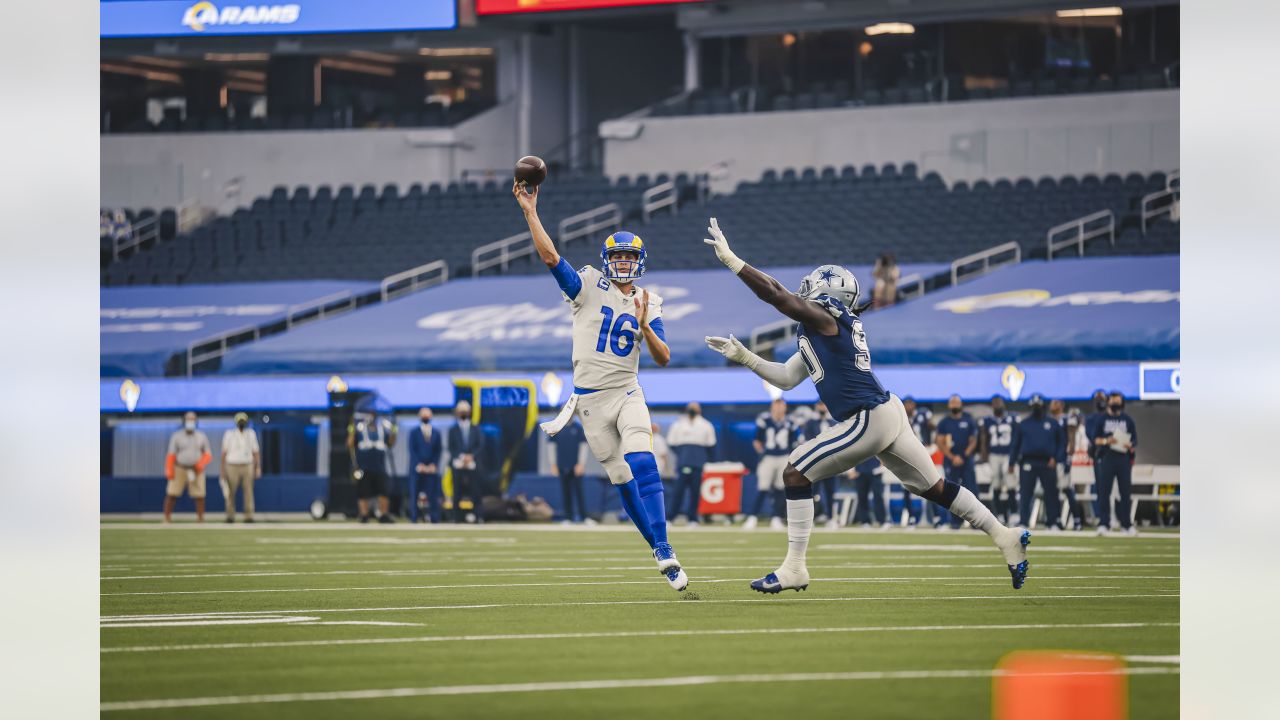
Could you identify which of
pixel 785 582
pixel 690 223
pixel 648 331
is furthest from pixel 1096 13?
pixel 785 582

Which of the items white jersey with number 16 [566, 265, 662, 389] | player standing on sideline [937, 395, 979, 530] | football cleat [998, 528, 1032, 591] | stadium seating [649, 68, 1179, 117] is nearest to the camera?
football cleat [998, 528, 1032, 591]

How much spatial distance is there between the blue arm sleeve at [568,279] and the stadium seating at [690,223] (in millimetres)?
20172

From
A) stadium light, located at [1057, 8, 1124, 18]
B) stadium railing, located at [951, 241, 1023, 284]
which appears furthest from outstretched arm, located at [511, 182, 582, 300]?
stadium light, located at [1057, 8, 1124, 18]

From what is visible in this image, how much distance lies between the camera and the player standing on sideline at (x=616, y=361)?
414 inches

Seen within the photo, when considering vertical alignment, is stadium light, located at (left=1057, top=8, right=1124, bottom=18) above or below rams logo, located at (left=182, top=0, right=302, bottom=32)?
below

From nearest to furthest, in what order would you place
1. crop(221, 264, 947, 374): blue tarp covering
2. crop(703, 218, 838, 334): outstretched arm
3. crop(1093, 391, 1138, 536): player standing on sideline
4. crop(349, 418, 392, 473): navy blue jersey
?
crop(703, 218, 838, 334): outstretched arm < crop(1093, 391, 1138, 536): player standing on sideline < crop(349, 418, 392, 473): navy blue jersey < crop(221, 264, 947, 374): blue tarp covering

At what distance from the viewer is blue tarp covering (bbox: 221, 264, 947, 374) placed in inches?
1125

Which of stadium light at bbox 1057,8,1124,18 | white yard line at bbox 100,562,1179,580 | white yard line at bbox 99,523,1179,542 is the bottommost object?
white yard line at bbox 99,523,1179,542

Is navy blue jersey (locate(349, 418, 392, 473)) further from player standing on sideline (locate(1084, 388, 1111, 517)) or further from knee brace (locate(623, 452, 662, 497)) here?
knee brace (locate(623, 452, 662, 497))

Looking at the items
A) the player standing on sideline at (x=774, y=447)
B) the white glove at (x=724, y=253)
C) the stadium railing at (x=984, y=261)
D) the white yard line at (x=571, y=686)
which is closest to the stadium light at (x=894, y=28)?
the stadium railing at (x=984, y=261)

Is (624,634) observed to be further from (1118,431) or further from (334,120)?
(334,120)

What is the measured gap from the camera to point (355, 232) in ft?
116

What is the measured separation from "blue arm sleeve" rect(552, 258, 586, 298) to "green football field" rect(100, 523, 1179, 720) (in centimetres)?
187
